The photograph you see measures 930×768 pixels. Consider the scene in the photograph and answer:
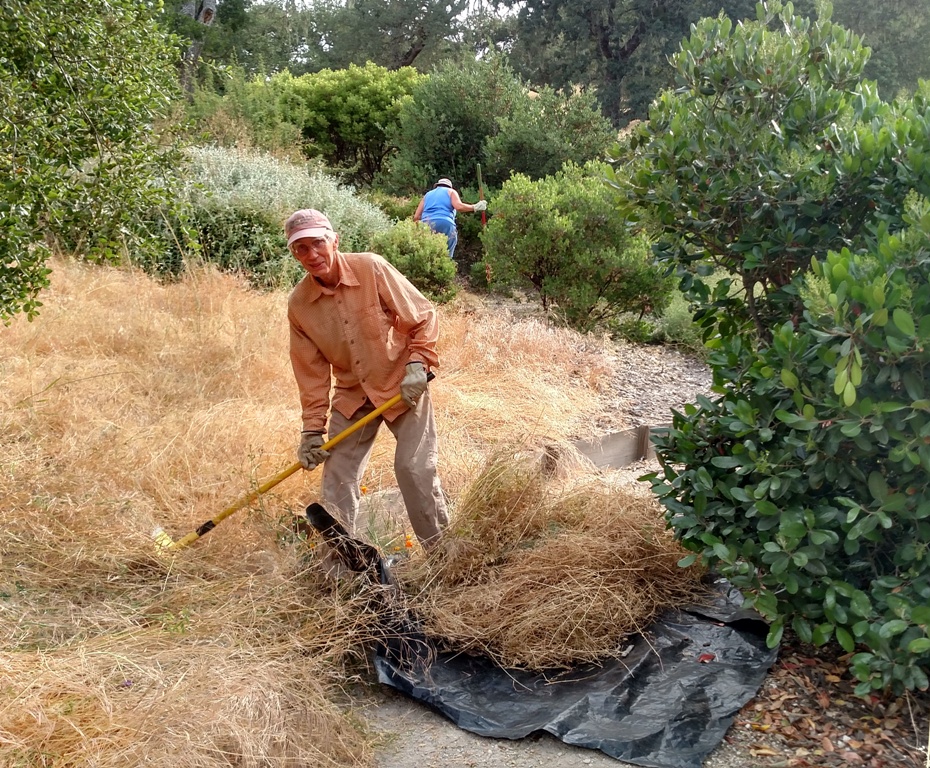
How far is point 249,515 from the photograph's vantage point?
4230mm

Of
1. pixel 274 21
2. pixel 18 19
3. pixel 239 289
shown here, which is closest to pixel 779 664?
pixel 18 19

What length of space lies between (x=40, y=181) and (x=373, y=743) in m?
2.51

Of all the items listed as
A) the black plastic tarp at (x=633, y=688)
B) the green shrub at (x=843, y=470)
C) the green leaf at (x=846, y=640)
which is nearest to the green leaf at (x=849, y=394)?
the green shrub at (x=843, y=470)

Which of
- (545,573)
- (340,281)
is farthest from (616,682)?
(340,281)

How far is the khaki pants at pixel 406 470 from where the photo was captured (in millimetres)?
4008

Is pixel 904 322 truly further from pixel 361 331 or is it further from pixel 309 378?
pixel 309 378

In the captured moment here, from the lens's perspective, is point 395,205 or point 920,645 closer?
point 920,645

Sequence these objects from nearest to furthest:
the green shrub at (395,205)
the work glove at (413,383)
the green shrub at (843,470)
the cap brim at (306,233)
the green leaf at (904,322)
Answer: the green leaf at (904,322), the green shrub at (843,470), the cap brim at (306,233), the work glove at (413,383), the green shrub at (395,205)

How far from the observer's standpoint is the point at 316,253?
377cm

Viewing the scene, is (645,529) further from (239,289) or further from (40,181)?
(239,289)

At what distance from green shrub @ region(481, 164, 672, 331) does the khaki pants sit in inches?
202

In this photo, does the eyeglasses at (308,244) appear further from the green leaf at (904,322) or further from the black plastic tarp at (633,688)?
the green leaf at (904,322)

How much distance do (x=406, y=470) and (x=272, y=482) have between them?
604 millimetres

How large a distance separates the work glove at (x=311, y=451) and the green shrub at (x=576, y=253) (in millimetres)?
5305
